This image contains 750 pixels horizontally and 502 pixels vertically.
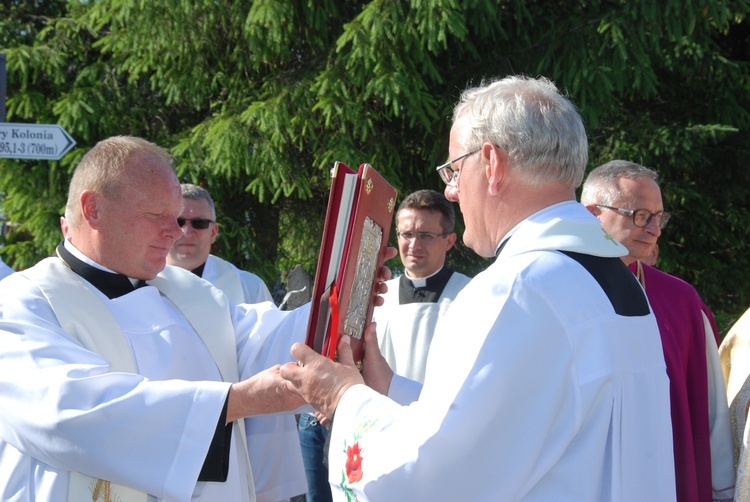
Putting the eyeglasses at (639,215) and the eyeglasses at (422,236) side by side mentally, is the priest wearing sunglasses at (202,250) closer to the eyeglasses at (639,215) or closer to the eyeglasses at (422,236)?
the eyeglasses at (422,236)

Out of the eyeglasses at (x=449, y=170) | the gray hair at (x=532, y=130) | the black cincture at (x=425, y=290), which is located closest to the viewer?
the gray hair at (x=532, y=130)

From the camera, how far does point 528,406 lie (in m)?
1.81

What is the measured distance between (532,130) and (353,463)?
920mm

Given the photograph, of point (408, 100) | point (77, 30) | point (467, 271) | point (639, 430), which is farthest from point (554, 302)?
point (77, 30)

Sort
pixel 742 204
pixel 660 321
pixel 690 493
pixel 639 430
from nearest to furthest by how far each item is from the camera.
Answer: pixel 639 430 → pixel 690 493 → pixel 660 321 → pixel 742 204

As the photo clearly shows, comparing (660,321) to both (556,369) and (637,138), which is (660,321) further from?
(637,138)

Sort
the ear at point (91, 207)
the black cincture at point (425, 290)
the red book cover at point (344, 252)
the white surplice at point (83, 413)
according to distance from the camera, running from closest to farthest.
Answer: the red book cover at point (344, 252), the white surplice at point (83, 413), the ear at point (91, 207), the black cincture at point (425, 290)

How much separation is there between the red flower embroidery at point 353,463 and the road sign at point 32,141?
3.96 m

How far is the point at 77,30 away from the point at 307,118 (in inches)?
93.7

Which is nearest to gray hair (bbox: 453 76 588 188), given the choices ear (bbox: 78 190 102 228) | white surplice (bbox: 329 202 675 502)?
white surplice (bbox: 329 202 675 502)

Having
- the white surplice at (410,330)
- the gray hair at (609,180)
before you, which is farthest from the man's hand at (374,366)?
the white surplice at (410,330)

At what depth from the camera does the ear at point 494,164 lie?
2098 mm

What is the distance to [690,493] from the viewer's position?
3129 millimetres

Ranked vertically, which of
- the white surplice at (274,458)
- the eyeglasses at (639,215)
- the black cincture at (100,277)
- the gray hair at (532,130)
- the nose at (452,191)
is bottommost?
the white surplice at (274,458)
